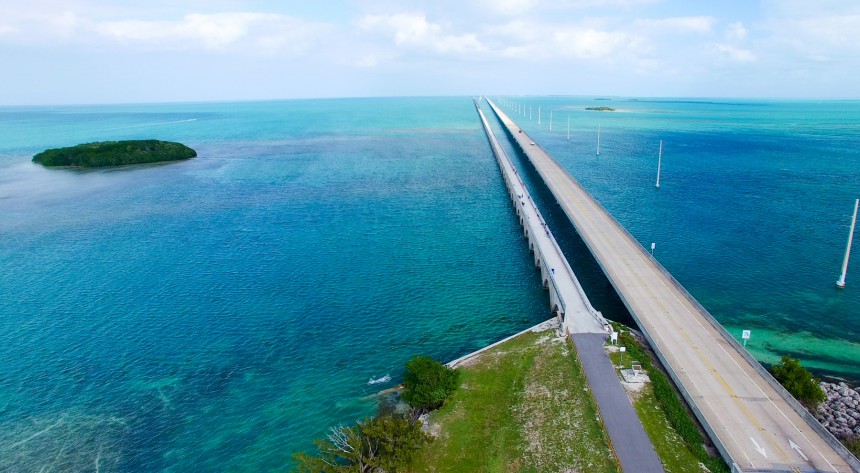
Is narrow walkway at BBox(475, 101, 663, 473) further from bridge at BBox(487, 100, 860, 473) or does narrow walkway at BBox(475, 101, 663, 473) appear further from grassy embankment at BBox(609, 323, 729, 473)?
bridge at BBox(487, 100, 860, 473)

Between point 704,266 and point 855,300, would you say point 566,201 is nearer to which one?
point 704,266

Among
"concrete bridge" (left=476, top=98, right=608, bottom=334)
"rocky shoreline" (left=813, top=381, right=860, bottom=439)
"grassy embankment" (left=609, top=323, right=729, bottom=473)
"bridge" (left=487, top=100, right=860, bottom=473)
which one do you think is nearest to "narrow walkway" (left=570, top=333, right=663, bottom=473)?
"grassy embankment" (left=609, top=323, right=729, bottom=473)

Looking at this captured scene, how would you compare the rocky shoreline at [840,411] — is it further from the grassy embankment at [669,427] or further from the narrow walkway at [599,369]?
the narrow walkway at [599,369]

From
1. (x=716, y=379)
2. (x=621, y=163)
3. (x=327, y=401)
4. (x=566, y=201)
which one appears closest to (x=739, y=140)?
(x=621, y=163)

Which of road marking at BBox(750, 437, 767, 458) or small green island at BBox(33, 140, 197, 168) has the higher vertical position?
small green island at BBox(33, 140, 197, 168)

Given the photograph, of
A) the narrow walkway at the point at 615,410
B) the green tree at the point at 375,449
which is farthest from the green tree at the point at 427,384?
the narrow walkway at the point at 615,410
